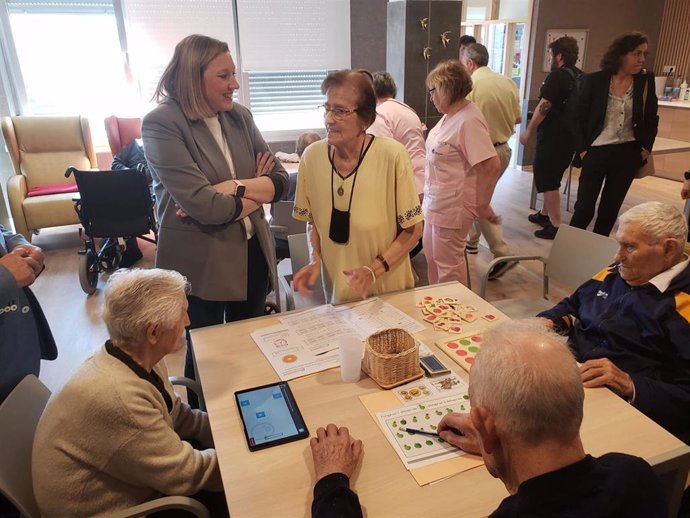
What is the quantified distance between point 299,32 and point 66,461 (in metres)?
5.81

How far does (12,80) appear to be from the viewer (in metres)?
5.50

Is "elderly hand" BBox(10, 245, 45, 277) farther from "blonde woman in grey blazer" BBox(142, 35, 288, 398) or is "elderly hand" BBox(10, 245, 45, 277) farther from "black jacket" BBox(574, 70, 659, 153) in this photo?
"black jacket" BBox(574, 70, 659, 153)

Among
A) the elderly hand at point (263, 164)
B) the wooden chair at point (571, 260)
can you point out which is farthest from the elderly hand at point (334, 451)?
the wooden chair at point (571, 260)

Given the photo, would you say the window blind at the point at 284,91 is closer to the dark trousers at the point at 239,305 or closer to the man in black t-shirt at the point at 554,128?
the man in black t-shirt at the point at 554,128

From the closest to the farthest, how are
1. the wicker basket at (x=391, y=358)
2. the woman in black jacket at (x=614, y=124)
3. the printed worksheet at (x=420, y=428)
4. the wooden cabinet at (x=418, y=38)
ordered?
the printed worksheet at (x=420, y=428) < the wicker basket at (x=391, y=358) < the woman in black jacket at (x=614, y=124) < the wooden cabinet at (x=418, y=38)

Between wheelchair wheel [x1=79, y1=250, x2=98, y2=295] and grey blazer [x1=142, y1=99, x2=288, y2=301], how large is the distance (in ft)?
7.19

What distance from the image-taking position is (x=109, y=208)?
3.84 meters

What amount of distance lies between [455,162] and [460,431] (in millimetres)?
1827

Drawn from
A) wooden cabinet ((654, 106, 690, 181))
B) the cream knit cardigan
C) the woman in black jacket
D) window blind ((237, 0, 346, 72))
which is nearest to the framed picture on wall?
wooden cabinet ((654, 106, 690, 181))

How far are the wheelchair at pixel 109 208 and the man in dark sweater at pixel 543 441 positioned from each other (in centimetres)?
330

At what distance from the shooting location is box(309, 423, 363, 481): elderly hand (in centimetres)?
109

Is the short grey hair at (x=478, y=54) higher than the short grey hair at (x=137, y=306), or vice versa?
the short grey hair at (x=478, y=54)

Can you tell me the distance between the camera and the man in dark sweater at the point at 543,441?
798mm

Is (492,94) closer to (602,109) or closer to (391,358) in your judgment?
(602,109)
